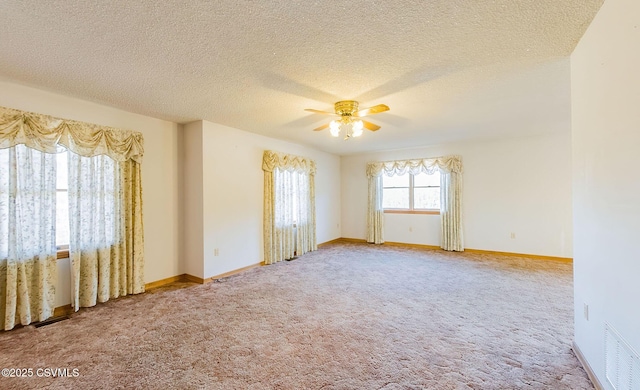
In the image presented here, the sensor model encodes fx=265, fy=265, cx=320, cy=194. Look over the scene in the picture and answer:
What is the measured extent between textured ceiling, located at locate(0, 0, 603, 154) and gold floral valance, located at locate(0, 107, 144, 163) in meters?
0.33

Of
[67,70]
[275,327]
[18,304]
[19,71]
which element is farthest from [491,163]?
[18,304]

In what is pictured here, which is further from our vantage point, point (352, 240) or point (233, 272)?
point (352, 240)

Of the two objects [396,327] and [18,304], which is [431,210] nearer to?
[396,327]

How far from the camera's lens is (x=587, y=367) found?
6.19 feet

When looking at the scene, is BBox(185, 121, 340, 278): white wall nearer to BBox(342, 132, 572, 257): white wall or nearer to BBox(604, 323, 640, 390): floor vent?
BBox(342, 132, 572, 257): white wall

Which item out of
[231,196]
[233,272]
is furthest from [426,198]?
[233,272]

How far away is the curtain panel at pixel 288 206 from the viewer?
499 centimetres

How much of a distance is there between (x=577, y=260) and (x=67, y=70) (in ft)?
15.1

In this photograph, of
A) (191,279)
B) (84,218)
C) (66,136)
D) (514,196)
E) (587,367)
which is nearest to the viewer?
(587,367)

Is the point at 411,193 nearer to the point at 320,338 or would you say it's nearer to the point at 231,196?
the point at 231,196

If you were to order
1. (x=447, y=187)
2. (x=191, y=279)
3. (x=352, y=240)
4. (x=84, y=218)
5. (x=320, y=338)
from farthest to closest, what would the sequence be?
(x=352, y=240) → (x=447, y=187) → (x=191, y=279) → (x=84, y=218) → (x=320, y=338)

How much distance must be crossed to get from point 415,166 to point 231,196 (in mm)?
4263

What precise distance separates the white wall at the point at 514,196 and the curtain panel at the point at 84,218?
558 centimetres

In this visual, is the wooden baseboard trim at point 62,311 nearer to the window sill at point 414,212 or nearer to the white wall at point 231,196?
the white wall at point 231,196
